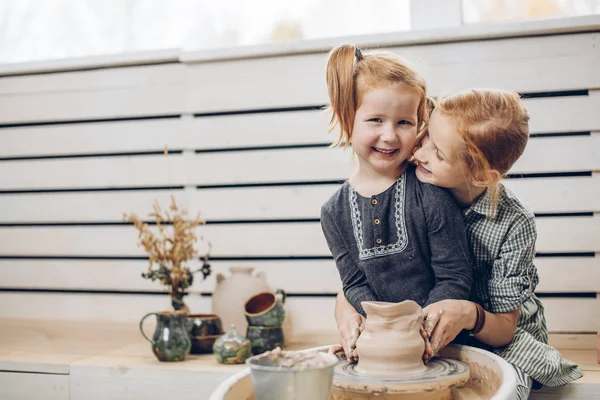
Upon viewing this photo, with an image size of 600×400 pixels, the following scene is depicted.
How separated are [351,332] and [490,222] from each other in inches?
18.5

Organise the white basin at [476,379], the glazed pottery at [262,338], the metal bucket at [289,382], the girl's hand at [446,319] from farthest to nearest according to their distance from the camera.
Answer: the glazed pottery at [262,338] < the girl's hand at [446,319] < the white basin at [476,379] < the metal bucket at [289,382]

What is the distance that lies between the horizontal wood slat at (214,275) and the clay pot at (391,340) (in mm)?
1437

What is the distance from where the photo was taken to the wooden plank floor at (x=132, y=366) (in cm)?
223

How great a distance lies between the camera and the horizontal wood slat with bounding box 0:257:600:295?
2637 mm

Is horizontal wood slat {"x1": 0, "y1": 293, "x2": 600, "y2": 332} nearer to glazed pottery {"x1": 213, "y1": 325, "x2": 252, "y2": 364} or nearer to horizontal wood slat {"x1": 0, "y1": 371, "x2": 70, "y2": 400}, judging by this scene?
glazed pottery {"x1": 213, "y1": 325, "x2": 252, "y2": 364}

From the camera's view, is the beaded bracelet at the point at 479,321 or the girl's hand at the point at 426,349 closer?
the girl's hand at the point at 426,349

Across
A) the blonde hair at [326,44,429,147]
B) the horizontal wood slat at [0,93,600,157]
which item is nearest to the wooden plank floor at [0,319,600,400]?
the horizontal wood slat at [0,93,600,157]

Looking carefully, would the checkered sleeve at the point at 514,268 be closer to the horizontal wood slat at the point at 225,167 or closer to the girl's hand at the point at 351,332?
the girl's hand at the point at 351,332

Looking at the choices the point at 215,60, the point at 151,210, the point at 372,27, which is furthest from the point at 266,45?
the point at 151,210

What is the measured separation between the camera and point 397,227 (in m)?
1.70

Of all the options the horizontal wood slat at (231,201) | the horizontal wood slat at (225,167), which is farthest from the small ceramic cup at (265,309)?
the horizontal wood slat at (225,167)

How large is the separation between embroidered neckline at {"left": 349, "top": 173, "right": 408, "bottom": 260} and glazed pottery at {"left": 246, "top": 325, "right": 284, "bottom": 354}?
0.88 m

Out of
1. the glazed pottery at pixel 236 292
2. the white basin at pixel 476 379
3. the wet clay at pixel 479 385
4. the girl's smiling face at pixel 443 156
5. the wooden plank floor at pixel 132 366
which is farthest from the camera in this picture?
the glazed pottery at pixel 236 292

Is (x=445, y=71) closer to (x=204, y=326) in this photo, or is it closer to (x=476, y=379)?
(x=204, y=326)
